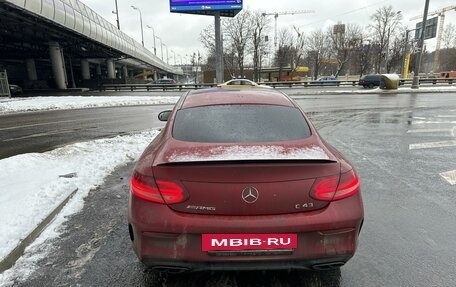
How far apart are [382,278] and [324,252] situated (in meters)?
0.96

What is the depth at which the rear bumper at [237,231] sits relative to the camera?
251 centimetres

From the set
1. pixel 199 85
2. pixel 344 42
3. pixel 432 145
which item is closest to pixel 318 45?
pixel 344 42

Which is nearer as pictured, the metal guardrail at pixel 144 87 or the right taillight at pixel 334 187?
the right taillight at pixel 334 187

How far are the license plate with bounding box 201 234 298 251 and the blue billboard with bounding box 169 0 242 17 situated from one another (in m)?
25.7

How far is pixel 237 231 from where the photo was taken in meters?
2.50

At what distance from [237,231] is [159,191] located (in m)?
0.63

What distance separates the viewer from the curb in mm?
3250

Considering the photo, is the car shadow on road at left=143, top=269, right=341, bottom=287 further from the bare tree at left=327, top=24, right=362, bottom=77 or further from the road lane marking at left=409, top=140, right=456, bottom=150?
the bare tree at left=327, top=24, right=362, bottom=77

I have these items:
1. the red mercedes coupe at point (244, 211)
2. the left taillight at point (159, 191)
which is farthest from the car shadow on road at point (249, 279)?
the left taillight at point (159, 191)

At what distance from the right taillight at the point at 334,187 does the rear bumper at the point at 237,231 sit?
6 centimetres

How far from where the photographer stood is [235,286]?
2990 millimetres

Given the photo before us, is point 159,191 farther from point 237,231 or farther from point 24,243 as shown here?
point 24,243

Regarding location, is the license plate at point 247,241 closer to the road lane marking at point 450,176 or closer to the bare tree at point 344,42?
the road lane marking at point 450,176

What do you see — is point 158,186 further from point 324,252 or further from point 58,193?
point 58,193
